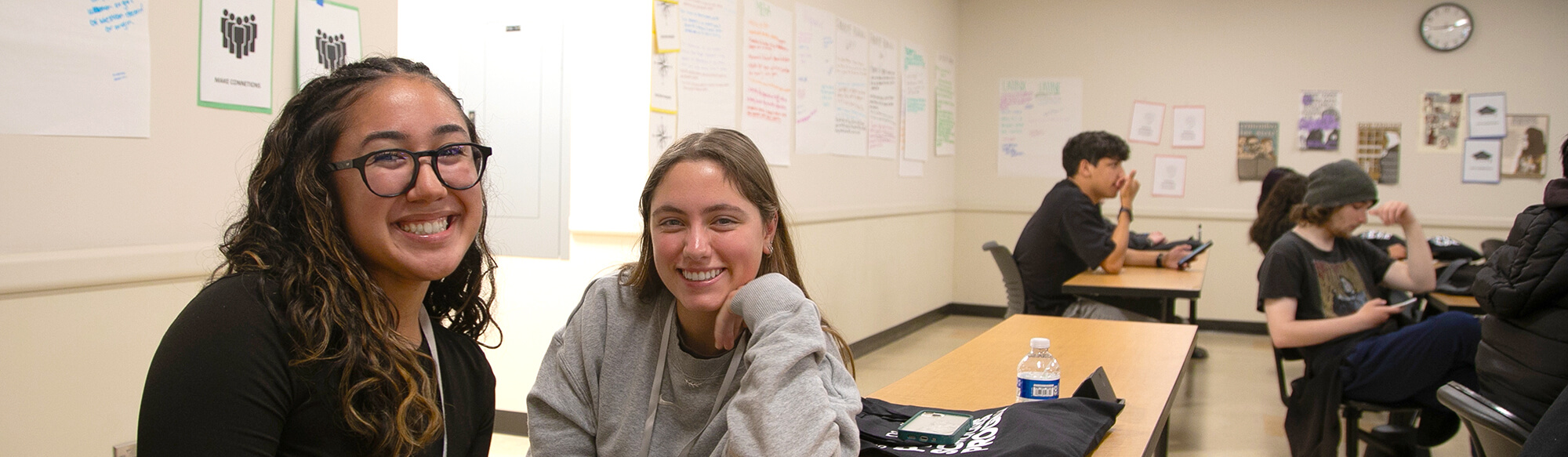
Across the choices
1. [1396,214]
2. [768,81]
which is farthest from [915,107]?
[1396,214]

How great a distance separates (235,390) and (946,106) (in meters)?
6.34

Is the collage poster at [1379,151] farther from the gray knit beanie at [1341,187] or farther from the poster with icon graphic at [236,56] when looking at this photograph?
the poster with icon graphic at [236,56]

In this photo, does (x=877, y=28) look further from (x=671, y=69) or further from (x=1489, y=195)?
(x=1489, y=195)

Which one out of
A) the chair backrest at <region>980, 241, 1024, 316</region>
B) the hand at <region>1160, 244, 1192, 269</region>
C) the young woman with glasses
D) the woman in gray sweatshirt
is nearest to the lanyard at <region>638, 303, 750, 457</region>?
the woman in gray sweatshirt

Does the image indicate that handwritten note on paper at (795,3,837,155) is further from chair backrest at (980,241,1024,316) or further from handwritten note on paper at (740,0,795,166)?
chair backrest at (980,241,1024,316)

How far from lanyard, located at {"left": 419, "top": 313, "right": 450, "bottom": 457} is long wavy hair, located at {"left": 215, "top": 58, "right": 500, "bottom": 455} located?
0.06 metres

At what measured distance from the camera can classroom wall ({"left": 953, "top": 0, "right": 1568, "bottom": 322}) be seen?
19.5ft

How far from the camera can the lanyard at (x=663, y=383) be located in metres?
1.29

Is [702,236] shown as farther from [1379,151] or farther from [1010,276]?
[1379,151]

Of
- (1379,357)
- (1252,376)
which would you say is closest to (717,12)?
(1379,357)

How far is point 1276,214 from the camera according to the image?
373 centimetres

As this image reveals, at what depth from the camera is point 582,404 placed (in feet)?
Result: 4.43

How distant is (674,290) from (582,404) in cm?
21

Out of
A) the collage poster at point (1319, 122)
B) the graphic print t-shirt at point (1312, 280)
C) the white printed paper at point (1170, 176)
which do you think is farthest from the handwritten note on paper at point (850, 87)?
the collage poster at point (1319, 122)
